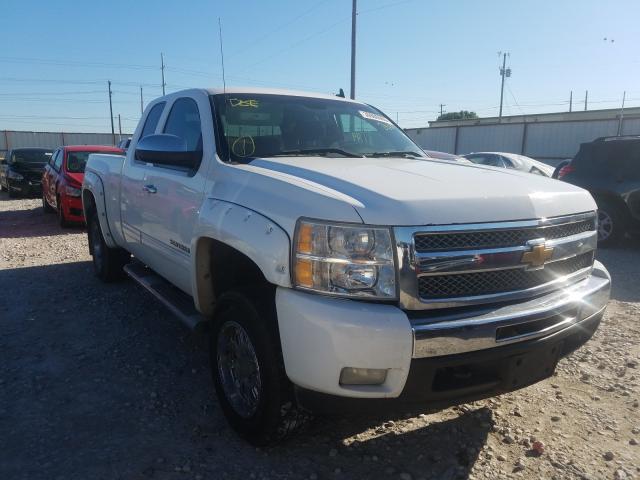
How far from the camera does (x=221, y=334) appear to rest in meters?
3.06

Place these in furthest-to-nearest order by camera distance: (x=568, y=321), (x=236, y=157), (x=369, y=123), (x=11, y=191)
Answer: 1. (x=11, y=191)
2. (x=369, y=123)
3. (x=236, y=157)
4. (x=568, y=321)

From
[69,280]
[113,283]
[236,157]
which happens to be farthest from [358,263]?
[69,280]

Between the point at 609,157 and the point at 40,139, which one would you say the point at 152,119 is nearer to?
the point at 609,157

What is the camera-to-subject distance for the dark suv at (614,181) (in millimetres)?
7773

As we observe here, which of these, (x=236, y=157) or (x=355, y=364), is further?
(x=236, y=157)

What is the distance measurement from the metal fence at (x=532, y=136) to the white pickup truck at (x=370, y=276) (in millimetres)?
20661

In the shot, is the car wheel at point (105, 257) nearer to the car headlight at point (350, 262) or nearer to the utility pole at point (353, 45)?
the car headlight at point (350, 262)

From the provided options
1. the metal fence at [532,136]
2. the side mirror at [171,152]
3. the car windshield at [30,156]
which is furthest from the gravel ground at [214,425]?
the metal fence at [532,136]

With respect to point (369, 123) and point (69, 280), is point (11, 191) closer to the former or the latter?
point (69, 280)

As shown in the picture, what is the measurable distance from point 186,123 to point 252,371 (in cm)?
207

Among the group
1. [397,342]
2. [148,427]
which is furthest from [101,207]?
[397,342]

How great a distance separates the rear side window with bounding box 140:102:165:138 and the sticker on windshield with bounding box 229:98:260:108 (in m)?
1.17

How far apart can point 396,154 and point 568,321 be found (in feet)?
5.81

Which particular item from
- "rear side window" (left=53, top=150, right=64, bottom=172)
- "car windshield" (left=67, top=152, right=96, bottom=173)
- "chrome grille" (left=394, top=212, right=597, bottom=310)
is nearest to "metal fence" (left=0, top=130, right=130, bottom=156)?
"rear side window" (left=53, top=150, right=64, bottom=172)
